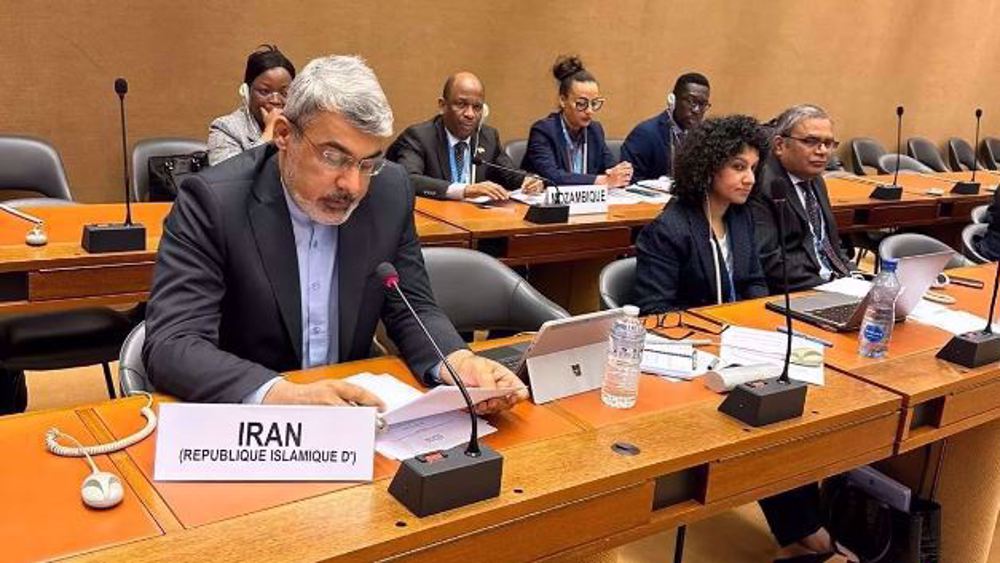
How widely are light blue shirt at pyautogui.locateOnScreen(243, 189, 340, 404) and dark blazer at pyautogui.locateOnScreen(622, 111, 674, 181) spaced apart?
10.2ft

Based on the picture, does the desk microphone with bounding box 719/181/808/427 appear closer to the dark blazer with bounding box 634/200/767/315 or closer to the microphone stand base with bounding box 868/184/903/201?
the dark blazer with bounding box 634/200/767/315

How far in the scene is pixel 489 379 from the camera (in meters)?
1.62

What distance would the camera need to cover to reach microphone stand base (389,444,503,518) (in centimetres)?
125

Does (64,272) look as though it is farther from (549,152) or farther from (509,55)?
(509,55)

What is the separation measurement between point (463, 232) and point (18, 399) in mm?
1495

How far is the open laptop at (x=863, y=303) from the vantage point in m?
2.23

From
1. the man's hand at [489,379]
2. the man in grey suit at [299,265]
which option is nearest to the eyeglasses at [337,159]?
the man in grey suit at [299,265]

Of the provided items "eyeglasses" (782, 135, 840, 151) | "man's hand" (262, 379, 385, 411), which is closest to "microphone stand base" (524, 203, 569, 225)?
"eyeglasses" (782, 135, 840, 151)

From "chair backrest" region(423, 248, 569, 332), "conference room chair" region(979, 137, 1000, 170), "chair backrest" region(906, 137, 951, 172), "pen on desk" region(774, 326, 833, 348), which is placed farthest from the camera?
"conference room chair" region(979, 137, 1000, 170)

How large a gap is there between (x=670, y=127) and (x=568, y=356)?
3.23 m

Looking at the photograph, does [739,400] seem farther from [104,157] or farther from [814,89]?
[814,89]

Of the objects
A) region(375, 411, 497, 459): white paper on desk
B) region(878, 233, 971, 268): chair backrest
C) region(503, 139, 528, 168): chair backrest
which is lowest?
region(375, 411, 497, 459): white paper on desk

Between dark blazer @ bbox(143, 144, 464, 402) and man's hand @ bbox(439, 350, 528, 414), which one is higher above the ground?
dark blazer @ bbox(143, 144, 464, 402)

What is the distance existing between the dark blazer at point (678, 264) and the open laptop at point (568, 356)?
2.59ft
